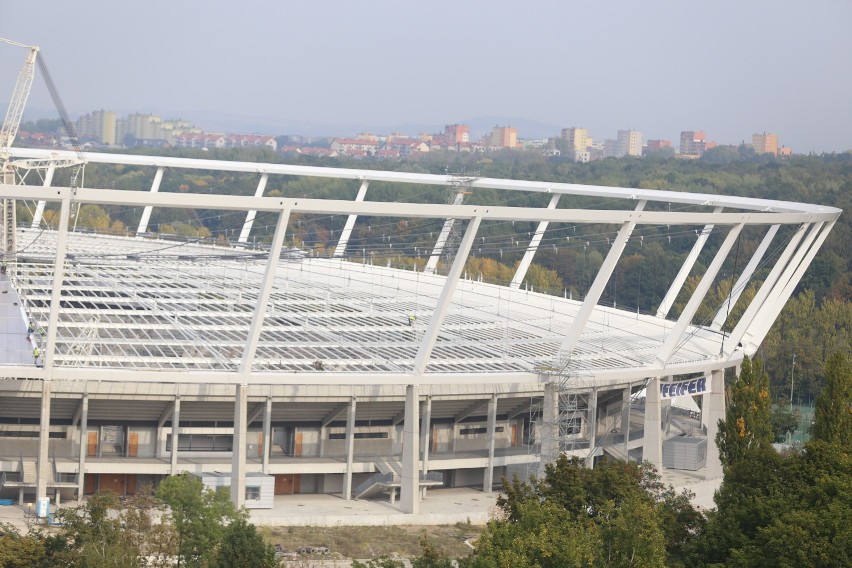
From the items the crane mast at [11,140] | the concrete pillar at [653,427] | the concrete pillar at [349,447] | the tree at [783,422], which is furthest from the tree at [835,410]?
the crane mast at [11,140]

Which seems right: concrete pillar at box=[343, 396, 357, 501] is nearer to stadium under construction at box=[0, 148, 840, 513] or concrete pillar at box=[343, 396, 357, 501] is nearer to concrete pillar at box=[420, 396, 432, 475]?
stadium under construction at box=[0, 148, 840, 513]

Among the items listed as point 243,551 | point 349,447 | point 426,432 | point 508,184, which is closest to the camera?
point 243,551

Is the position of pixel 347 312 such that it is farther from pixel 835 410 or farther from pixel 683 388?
pixel 835 410

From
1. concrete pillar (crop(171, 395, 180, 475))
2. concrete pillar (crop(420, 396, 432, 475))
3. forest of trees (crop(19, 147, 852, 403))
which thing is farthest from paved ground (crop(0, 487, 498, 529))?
forest of trees (crop(19, 147, 852, 403))

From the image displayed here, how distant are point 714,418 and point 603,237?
60146mm

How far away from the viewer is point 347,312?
4897 cm

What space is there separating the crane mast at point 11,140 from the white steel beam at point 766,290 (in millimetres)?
23690

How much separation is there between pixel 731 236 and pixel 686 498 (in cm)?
1396

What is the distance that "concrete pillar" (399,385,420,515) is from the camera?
3944 centimetres

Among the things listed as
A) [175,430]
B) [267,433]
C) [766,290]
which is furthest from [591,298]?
[766,290]

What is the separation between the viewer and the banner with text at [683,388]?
4634 cm

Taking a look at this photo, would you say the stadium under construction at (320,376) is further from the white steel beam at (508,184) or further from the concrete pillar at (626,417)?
the white steel beam at (508,184)

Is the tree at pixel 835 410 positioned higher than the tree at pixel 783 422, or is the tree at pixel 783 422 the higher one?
the tree at pixel 835 410

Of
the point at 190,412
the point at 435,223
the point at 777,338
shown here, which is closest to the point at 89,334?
the point at 190,412
